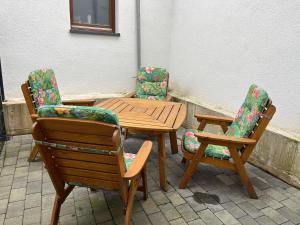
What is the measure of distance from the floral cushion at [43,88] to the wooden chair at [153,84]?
1218mm

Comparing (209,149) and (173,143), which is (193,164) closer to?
(209,149)

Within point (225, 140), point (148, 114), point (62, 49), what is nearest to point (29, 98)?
point (148, 114)

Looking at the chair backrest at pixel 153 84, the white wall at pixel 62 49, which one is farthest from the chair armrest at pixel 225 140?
the white wall at pixel 62 49

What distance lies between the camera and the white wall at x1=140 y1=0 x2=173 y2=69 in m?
4.20

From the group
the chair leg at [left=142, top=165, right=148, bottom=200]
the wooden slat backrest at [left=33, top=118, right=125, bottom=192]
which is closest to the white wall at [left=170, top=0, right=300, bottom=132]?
the chair leg at [left=142, top=165, right=148, bottom=200]

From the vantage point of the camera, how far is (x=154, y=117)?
2488 millimetres

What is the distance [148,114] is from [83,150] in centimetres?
123

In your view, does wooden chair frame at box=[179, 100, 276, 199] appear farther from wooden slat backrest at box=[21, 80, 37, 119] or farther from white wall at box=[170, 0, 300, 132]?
wooden slat backrest at box=[21, 80, 37, 119]

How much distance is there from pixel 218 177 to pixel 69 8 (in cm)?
309

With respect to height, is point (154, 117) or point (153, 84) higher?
point (153, 84)

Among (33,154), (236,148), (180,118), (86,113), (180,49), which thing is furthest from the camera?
(180,49)

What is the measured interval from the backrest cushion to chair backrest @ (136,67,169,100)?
4.56 ft

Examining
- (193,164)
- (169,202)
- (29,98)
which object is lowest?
(169,202)

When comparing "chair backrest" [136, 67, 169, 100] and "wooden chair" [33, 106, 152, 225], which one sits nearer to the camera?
"wooden chair" [33, 106, 152, 225]
